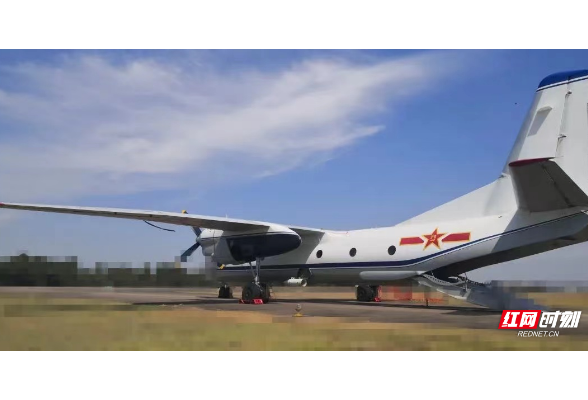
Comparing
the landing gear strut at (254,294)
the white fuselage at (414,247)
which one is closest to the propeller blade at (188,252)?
the white fuselage at (414,247)

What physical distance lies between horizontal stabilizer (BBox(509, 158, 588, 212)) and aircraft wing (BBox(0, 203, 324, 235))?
10124 mm

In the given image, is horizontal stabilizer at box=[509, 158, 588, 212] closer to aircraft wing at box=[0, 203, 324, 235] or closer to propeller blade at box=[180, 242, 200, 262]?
aircraft wing at box=[0, 203, 324, 235]

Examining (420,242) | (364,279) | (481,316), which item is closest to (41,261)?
(364,279)

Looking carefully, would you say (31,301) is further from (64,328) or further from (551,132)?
(551,132)

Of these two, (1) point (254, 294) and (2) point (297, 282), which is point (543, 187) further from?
(2) point (297, 282)

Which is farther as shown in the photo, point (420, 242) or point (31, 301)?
point (420, 242)

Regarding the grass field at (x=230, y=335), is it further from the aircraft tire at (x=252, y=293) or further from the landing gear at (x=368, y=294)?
the landing gear at (x=368, y=294)

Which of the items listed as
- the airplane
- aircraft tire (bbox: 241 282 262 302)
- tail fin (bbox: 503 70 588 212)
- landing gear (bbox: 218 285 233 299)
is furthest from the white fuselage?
aircraft tire (bbox: 241 282 262 302)

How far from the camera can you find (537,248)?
16219 mm

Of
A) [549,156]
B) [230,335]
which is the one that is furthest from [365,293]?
[230,335]

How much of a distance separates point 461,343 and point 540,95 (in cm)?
997

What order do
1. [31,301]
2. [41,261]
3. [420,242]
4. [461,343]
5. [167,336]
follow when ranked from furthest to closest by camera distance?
1. [41,261]
2. [420,242]
3. [31,301]
4. [167,336]
5. [461,343]

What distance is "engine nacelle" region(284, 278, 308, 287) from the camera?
955 inches

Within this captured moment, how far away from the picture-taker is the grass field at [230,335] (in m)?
9.59
